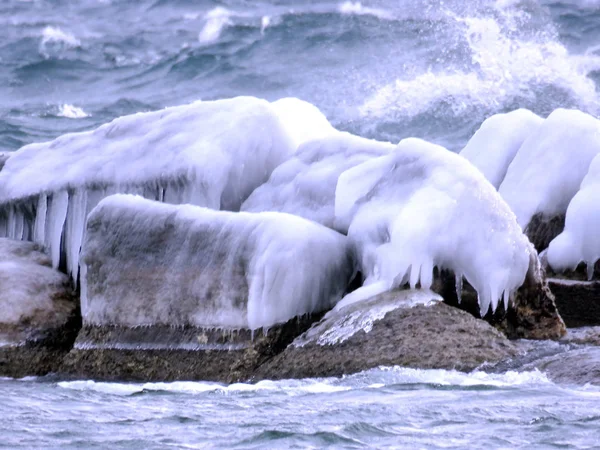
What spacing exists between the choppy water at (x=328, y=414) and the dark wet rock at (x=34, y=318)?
44.2 inches

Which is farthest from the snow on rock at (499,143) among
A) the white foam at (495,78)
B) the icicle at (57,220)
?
the white foam at (495,78)

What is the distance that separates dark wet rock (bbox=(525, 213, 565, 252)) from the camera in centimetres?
1070

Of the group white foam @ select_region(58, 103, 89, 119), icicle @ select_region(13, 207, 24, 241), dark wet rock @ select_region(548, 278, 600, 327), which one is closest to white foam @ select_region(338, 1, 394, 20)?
white foam @ select_region(58, 103, 89, 119)

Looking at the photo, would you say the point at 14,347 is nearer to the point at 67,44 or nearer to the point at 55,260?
the point at 55,260

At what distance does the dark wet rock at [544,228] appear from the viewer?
1070 centimetres

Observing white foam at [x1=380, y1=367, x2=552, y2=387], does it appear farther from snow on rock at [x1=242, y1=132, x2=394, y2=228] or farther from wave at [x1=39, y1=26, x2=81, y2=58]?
wave at [x1=39, y1=26, x2=81, y2=58]

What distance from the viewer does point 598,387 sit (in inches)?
284

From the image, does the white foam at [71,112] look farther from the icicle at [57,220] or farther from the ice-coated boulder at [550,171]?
the ice-coated boulder at [550,171]

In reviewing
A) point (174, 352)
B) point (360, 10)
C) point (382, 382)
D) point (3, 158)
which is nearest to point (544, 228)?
point (174, 352)

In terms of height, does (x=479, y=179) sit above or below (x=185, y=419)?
above

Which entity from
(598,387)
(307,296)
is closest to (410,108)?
(307,296)

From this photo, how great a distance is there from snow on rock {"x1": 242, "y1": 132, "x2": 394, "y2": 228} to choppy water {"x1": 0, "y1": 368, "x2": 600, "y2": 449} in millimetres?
1792

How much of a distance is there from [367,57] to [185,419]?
17496 mm

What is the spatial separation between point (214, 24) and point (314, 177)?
672 inches
